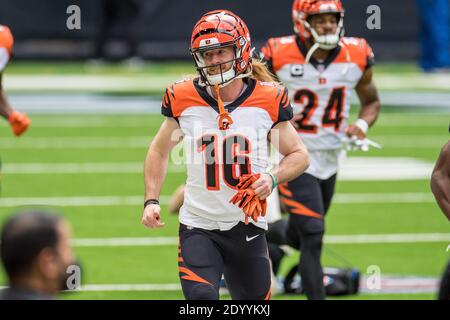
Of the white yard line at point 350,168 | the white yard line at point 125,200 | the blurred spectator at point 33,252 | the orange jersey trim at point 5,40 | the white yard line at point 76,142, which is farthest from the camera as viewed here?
the white yard line at point 76,142

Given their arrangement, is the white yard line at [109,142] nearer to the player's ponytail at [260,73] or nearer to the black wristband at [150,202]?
the player's ponytail at [260,73]

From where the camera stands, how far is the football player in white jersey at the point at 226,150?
600 cm

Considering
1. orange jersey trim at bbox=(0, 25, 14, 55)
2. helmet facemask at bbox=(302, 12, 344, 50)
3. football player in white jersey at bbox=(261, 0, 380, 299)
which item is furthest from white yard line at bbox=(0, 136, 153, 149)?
helmet facemask at bbox=(302, 12, 344, 50)

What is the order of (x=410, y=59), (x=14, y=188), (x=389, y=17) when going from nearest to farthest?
(x=14, y=188) → (x=389, y=17) → (x=410, y=59)

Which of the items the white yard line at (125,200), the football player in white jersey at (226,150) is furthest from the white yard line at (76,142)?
the football player in white jersey at (226,150)

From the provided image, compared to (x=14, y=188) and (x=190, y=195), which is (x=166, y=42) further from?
(x=190, y=195)

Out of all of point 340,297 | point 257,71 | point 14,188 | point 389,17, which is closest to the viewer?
point 257,71

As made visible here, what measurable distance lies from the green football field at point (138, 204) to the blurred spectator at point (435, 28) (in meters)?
5.23

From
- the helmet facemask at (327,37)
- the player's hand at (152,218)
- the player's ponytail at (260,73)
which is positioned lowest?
the player's hand at (152,218)

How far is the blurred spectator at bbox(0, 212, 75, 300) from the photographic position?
11.9 feet

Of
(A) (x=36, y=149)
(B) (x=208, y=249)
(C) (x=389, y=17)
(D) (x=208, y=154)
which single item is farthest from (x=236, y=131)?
(C) (x=389, y=17)

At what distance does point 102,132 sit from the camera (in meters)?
17.2

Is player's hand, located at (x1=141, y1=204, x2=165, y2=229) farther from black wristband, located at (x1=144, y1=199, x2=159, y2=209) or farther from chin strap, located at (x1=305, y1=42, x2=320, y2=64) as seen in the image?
chin strap, located at (x1=305, y1=42, x2=320, y2=64)

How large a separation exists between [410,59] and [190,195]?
21067 mm
